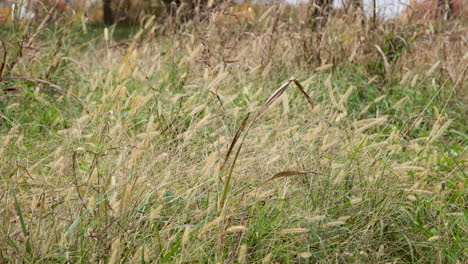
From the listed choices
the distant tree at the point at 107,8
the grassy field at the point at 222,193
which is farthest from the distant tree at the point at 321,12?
the distant tree at the point at 107,8

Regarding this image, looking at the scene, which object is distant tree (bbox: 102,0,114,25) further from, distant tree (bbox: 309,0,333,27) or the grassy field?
distant tree (bbox: 309,0,333,27)

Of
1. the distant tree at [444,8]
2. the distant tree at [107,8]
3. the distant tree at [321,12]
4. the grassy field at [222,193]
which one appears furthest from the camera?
the distant tree at [321,12]

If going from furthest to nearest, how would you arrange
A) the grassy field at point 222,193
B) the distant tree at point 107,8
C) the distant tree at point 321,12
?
the distant tree at point 321,12, the distant tree at point 107,8, the grassy field at point 222,193

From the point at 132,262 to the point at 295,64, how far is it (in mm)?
2704

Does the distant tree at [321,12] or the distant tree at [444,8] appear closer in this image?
the distant tree at [444,8]

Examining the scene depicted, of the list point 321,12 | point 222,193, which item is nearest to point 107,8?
point 321,12

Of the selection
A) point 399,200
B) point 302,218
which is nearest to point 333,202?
point 302,218

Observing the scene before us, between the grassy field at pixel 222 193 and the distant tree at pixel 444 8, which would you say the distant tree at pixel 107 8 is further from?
the distant tree at pixel 444 8

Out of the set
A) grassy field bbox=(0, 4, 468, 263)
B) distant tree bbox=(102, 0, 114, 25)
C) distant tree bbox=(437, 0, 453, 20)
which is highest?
distant tree bbox=(102, 0, 114, 25)

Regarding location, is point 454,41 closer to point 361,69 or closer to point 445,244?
point 361,69

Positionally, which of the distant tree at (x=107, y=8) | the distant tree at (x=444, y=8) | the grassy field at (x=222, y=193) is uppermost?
the distant tree at (x=107, y=8)

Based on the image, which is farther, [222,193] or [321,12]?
[321,12]

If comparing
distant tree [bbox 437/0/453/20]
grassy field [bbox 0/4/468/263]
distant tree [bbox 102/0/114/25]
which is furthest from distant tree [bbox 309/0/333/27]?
distant tree [bbox 102/0/114/25]

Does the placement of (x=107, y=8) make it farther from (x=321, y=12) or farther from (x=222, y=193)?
(x=222, y=193)
